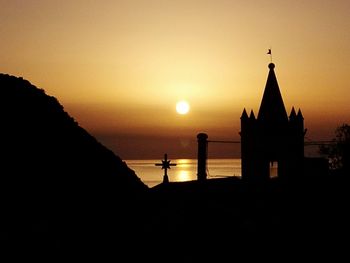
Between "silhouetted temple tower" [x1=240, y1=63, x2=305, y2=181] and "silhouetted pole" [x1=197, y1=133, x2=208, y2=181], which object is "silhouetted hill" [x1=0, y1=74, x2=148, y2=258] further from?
"silhouetted temple tower" [x1=240, y1=63, x2=305, y2=181]

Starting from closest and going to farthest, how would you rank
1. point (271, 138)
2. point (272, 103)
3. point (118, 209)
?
point (118, 209) < point (271, 138) < point (272, 103)

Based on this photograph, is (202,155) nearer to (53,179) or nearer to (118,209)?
(118,209)

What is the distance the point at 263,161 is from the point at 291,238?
8541mm

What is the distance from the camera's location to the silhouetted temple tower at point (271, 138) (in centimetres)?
1800

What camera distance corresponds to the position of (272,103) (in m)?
23.8

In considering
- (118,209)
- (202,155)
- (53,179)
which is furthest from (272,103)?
(53,179)

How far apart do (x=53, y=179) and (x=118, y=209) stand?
1.12 metres

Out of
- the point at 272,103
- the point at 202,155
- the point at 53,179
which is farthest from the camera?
the point at 272,103

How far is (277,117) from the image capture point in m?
23.3

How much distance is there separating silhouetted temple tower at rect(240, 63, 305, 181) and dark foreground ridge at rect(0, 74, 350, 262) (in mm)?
3521

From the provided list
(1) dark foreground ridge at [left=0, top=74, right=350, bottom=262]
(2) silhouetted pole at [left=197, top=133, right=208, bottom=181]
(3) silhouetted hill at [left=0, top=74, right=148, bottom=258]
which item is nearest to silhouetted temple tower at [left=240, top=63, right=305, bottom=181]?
(2) silhouetted pole at [left=197, top=133, right=208, bottom=181]

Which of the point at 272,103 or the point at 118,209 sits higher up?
the point at 272,103

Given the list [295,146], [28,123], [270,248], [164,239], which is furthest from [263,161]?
[28,123]

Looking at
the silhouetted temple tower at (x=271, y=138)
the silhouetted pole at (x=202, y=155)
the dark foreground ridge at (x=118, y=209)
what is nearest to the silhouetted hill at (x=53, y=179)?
the dark foreground ridge at (x=118, y=209)
